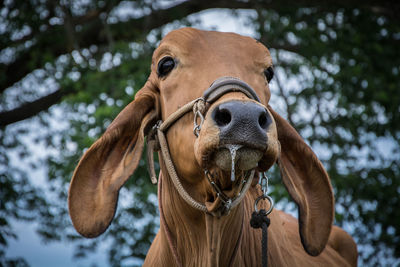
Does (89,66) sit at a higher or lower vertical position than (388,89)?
higher

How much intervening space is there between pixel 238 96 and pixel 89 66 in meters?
4.94

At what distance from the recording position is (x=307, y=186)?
9.66 ft

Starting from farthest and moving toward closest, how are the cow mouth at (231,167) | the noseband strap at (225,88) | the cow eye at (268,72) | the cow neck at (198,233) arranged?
the cow eye at (268,72), the cow neck at (198,233), the noseband strap at (225,88), the cow mouth at (231,167)

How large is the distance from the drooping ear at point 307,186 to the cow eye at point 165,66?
26.5 inches

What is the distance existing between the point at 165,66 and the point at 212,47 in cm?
31

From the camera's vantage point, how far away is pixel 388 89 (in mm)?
7156

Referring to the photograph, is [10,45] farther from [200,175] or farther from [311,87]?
[200,175]

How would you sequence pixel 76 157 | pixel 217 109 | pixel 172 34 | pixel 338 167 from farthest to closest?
pixel 338 167 → pixel 76 157 → pixel 172 34 → pixel 217 109

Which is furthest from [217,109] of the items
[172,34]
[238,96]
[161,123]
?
[172,34]

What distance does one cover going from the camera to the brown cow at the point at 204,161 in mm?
2158

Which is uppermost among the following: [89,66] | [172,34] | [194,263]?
[172,34]

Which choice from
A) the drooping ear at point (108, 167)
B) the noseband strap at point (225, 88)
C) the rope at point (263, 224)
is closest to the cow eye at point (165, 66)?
the drooping ear at point (108, 167)

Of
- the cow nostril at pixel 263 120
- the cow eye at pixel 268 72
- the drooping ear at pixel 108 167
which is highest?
the cow nostril at pixel 263 120

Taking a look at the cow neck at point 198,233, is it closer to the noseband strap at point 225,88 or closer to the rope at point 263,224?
the rope at point 263,224
